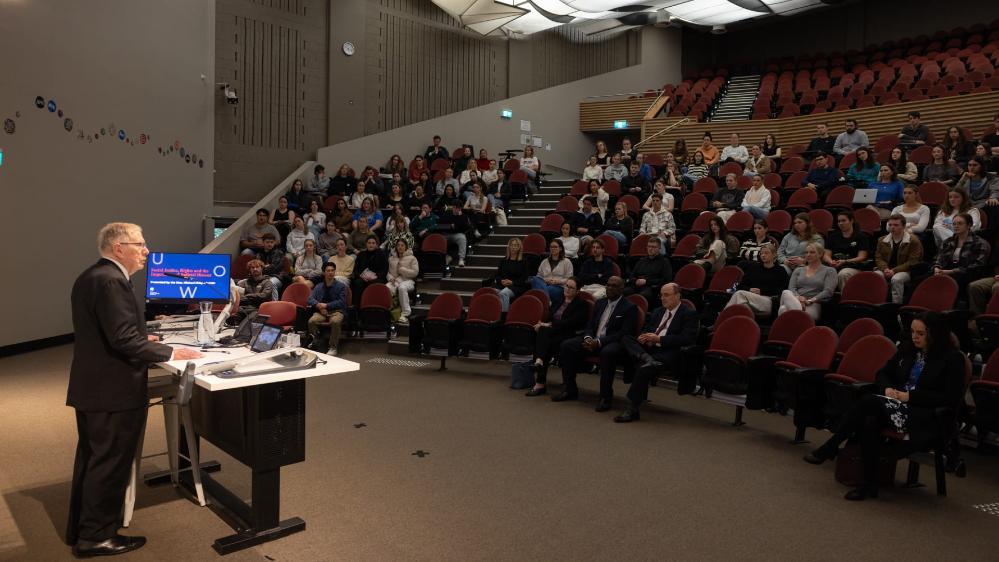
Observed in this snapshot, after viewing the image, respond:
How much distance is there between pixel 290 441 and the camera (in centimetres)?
318

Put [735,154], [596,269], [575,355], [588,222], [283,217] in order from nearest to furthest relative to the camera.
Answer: [575,355]
[596,269]
[588,222]
[283,217]
[735,154]

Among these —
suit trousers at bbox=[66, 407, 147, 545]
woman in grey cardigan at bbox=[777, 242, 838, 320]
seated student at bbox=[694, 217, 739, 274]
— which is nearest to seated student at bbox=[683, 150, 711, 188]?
seated student at bbox=[694, 217, 739, 274]

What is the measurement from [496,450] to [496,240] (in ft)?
19.4

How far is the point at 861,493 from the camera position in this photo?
11.9 ft

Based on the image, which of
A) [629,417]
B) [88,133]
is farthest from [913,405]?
[88,133]

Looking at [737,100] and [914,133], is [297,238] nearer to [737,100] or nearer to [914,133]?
[914,133]

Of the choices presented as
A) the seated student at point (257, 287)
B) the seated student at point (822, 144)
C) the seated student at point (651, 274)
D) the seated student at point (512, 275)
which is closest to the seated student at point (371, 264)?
the seated student at point (257, 287)

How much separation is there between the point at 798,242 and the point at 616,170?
14.8 feet

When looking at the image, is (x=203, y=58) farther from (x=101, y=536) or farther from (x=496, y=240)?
(x=101, y=536)

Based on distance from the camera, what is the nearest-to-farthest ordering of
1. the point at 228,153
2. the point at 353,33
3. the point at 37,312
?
the point at 37,312, the point at 228,153, the point at 353,33

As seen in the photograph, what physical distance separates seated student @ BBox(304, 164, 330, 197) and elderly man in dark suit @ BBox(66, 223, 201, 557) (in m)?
8.49

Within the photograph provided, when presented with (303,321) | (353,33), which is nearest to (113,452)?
(303,321)

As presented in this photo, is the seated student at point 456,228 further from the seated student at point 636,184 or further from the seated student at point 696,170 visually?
the seated student at point 696,170

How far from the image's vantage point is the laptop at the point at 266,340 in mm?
3383
